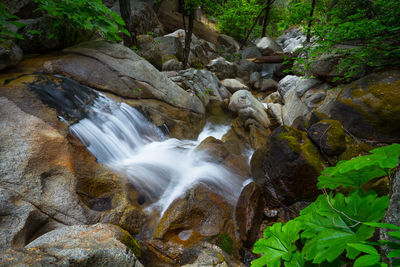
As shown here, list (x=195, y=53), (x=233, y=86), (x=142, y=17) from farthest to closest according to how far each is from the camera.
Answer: (x=195, y=53) → (x=142, y=17) → (x=233, y=86)

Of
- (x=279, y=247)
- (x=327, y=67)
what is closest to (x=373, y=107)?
(x=327, y=67)

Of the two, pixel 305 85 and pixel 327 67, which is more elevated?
pixel 327 67

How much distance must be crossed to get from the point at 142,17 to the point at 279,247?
1722 centimetres

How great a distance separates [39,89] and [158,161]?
10.6ft

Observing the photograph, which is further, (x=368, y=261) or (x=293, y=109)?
(x=293, y=109)

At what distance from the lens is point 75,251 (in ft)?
5.39

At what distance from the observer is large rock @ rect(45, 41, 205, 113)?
5.37 m

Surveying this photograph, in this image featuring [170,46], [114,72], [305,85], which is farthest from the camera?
[170,46]

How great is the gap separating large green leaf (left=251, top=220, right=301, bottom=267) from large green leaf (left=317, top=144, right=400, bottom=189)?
0.44m

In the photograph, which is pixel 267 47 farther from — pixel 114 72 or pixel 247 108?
pixel 114 72

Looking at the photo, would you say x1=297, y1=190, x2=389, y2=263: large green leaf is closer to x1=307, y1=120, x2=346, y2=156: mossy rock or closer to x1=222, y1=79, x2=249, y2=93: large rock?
x1=307, y1=120, x2=346, y2=156: mossy rock

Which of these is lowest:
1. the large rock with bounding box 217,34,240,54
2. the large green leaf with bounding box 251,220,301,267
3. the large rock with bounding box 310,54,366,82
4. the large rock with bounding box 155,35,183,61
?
the large green leaf with bounding box 251,220,301,267

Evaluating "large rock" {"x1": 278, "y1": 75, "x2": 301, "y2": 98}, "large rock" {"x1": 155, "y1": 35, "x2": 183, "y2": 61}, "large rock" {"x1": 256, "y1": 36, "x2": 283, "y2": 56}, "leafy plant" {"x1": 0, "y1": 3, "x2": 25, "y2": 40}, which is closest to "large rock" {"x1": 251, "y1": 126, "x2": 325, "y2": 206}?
"leafy plant" {"x1": 0, "y1": 3, "x2": 25, "y2": 40}

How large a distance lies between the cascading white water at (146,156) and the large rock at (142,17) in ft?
37.0
